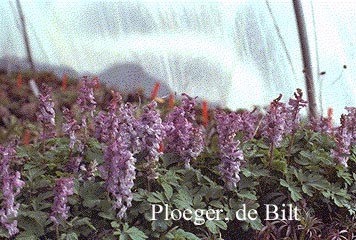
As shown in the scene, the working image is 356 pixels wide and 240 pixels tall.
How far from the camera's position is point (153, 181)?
2062 mm

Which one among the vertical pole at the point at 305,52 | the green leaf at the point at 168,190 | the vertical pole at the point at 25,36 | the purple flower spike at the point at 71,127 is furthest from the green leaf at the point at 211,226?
the vertical pole at the point at 25,36

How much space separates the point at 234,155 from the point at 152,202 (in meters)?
0.29

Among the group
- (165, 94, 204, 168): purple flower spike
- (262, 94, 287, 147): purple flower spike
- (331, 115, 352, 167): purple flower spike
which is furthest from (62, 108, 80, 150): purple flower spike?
(331, 115, 352, 167): purple flower spike

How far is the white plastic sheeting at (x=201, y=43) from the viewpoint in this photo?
13.4ft

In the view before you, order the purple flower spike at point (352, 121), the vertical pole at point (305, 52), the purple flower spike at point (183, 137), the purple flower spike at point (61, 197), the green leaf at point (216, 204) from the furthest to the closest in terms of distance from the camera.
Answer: the vertical pole at point (305, 52) < the purple flower spike at point (352, 121) < the purple flower spike at point (183, 137) < the green leaf at point (216, 204) < the purple flower spike at point (61, 197)

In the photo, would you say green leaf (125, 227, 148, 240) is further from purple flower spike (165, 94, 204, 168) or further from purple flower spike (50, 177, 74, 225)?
purple flower spike (165, 94, 204, 168)

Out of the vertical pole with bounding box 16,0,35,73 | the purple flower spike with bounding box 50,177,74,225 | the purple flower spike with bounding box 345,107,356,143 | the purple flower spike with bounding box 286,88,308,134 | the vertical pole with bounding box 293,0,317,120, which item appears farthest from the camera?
the vertical pole with bounding box 16,0,35,73

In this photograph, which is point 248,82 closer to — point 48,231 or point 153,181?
point 153,181

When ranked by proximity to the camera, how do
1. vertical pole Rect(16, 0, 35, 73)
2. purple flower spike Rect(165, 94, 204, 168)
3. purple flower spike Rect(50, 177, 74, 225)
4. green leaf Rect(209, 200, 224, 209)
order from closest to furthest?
purple flower spike Rect(50, 177, 74, 225)
green leaf Rect(209, 200, 224, 209)
purple flower spike Rect(165, 94, 204, 168)
vertical pole Rect(16, 0, 35, 73)

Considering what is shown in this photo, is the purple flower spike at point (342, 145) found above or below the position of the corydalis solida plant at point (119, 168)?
below

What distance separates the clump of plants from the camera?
1892 millimetres

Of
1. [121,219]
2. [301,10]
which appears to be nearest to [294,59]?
[301,10]

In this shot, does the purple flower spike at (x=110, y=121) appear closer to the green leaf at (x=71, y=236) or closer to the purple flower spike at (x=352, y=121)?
the green leaf at (x=71, y=236)

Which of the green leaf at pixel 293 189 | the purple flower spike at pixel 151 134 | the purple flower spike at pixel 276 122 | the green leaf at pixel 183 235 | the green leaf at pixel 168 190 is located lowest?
the green leaf at pixel 293 189
